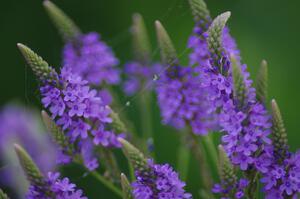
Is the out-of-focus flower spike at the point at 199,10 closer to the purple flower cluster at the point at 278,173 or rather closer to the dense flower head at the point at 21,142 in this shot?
the purple flower cluster at the point at 278,173

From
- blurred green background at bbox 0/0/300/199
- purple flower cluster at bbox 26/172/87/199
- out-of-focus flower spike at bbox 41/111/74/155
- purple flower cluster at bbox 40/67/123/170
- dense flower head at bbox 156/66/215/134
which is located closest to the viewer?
purple flower cluster at bbox 26/172/87/199

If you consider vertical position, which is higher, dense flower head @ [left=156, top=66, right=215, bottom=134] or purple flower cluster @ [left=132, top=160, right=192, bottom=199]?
dense flower head @ [left=156, top=66, right=215, bottom=134]

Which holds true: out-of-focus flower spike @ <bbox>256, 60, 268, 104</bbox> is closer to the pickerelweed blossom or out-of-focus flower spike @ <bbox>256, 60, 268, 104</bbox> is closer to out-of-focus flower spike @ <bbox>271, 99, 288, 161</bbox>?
out-of-focus flower spike @ <bbox>271, 99, 288, 161</bbox>

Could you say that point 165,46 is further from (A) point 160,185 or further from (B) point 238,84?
(A) point 160,185

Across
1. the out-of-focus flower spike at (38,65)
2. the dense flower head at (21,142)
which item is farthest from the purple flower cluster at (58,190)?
the dense flower head at (21,142)

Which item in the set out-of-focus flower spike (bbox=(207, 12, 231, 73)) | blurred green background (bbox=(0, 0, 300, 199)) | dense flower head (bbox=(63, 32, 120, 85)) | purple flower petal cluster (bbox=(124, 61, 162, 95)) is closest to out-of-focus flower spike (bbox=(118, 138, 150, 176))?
out-of-focus flower spike (bbox=(207, 12, 231, 73))

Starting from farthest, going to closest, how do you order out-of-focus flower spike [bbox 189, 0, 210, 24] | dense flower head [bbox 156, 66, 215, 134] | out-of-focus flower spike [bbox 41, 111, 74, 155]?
1. dense flower head [bbox 156, 66, 215, 134]
2. out-of-focus flower spike [bbox 189, 0, 210, 24]
3. out-of-focus flower spike [bbox 41, 111, 74, 155]

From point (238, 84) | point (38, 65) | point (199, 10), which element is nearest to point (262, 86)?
point (238, 84)

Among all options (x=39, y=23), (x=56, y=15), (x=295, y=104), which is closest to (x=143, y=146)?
(x=56, y=15)
